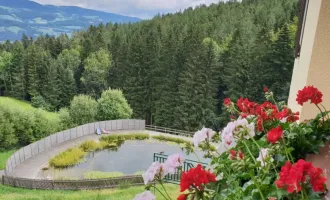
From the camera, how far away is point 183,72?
17.7m

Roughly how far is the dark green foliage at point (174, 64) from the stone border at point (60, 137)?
2.73 meters

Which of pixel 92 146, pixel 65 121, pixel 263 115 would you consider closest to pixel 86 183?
pixel 92 146

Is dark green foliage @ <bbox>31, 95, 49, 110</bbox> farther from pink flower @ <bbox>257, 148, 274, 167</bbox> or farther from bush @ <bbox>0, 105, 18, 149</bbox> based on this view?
pink flower @ <bbox>257, 148, 274, 167</bbox>

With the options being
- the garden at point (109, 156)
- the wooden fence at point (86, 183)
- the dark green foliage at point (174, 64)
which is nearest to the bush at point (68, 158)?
the garden at point (109, 156)

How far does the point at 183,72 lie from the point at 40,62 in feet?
29.2

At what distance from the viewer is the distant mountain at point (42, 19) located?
92.8 feet

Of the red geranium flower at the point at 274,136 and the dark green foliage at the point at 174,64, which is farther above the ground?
the red geranium flower at the point at 274,136

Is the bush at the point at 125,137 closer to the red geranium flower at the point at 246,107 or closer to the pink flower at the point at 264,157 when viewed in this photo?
the red geranium flower at the point at 246,107

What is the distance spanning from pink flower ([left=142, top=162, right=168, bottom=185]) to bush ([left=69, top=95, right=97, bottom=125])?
48.4 feet

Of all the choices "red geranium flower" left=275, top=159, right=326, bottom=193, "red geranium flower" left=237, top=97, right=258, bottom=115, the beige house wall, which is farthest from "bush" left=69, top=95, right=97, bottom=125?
"red geranium flower" left=275, top=159, right=326, bottom=193

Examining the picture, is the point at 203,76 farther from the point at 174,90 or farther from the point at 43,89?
the point at 43,89

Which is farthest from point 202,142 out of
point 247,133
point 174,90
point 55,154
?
point 174,90

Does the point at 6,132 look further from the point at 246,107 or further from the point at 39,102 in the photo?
the point at 246,107

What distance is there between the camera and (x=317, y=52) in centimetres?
168
